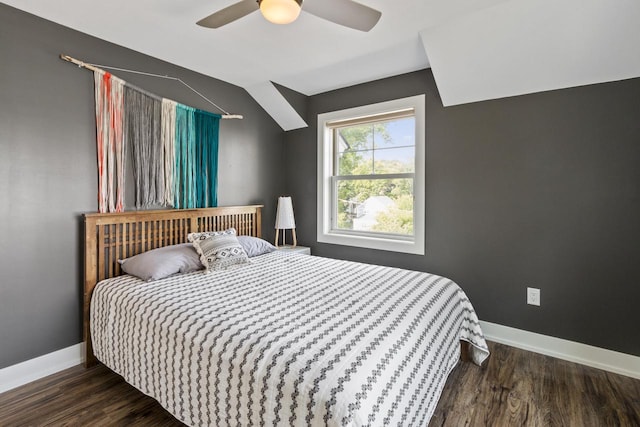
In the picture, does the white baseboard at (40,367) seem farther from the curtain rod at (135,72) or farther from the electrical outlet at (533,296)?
the electrical outlet at (533,296)

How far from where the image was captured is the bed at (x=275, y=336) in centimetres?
117

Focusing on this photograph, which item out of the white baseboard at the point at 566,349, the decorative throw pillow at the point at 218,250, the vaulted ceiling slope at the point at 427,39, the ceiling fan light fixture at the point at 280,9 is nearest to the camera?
the ceiling fan light fixture at the point at 280,9

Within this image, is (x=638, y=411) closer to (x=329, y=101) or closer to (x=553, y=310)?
(x=553, y=310)

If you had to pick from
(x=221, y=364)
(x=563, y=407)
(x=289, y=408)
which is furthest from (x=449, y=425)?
(x=221, y=364)

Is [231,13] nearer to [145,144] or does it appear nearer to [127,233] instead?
[145,144]

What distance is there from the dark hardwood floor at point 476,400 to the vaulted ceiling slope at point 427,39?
2.12 m

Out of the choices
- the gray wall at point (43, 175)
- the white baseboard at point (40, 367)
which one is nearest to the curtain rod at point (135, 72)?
the gray wall at point (43, 175)

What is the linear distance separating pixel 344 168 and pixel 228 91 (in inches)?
60.5

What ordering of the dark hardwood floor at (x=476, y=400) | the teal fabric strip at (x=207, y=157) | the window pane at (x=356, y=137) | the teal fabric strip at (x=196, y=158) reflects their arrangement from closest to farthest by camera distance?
the dark hardwood floor at (x=476, y=400) → the teal fabric strip at (x=196, y=158) → the teal fabric strip at (x=207, y=157) → the window pane at (x=356, y=137)

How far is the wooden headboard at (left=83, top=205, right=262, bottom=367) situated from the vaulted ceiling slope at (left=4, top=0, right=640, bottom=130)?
1381 mm

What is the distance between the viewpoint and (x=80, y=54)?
7.65ft

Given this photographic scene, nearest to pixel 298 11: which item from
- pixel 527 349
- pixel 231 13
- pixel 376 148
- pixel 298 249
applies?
pixel 231 13

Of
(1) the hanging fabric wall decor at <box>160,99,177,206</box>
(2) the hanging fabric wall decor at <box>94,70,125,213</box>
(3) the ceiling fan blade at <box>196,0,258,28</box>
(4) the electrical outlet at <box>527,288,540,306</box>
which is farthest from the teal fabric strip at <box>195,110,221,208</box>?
(4) the electrical outlet at <box>527,288,540,306</box>

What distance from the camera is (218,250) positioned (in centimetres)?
260
